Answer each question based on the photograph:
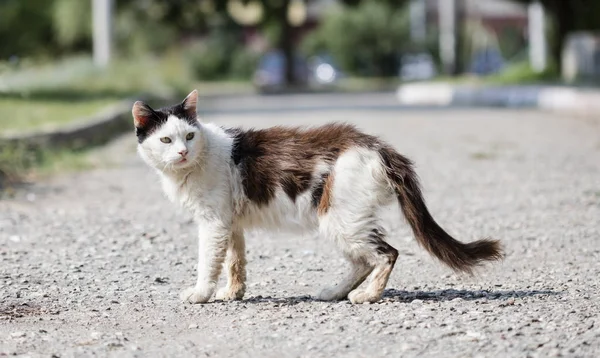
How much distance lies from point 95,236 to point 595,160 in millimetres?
7234

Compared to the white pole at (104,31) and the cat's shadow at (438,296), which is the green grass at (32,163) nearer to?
the cat's shadow at (438,296)

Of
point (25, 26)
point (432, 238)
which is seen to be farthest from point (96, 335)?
point (25, 26)

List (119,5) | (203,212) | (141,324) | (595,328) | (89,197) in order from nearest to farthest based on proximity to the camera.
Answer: (595,328) → (141,324) → (203,212) → (89,197) → (119,5)

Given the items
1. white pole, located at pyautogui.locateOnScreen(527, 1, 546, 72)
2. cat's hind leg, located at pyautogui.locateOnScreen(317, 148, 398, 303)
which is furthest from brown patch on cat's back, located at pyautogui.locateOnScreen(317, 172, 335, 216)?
white pole, located at pyautogui.locateOnScreen(527, 1, 546, 72)

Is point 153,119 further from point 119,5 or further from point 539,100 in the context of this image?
point 119,5

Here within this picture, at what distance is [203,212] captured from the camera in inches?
247

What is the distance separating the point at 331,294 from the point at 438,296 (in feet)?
1.96

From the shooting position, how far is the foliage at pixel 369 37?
173ft

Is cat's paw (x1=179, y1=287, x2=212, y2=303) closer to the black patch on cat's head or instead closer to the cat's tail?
the black patch on cat's head

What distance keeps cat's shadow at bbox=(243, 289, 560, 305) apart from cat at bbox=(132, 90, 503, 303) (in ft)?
0.48

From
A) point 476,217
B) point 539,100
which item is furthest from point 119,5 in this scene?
point 476,217

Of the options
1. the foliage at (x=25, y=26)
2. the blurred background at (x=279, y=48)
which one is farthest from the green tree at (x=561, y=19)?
the foliage at (x=25, y=26)

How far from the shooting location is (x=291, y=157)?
6215 millimetres

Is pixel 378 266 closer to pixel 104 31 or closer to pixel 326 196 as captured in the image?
pixel 326 196
